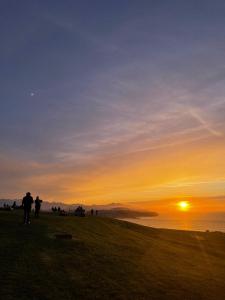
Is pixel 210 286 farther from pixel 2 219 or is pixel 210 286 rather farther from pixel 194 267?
pixel 2 219

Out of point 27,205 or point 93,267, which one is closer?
point 93,267

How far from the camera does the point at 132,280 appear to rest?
27.1 meters

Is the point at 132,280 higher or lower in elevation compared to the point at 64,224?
lower

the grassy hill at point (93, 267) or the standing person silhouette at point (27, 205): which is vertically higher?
the standing person silhouette at point (27, 205)

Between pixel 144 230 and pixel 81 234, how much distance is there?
70.4 feet

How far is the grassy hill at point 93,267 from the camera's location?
23.4 m


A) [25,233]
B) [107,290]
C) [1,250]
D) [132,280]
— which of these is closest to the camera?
[107,290]

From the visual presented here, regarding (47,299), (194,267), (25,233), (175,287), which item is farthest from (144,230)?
(47,299)

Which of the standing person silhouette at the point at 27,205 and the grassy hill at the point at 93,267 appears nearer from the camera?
the grassy hill at the point at 93,267

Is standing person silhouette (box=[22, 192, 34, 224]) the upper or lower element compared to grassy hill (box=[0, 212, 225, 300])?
upper

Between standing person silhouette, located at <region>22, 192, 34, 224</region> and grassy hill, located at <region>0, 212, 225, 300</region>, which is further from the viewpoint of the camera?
standing person silhouette, located at <region>22, 192, 34, 224</region>

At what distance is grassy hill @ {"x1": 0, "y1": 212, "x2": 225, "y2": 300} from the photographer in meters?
23.4

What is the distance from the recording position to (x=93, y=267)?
28453 millimetres

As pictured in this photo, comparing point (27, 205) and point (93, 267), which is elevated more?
point (27, 205)
